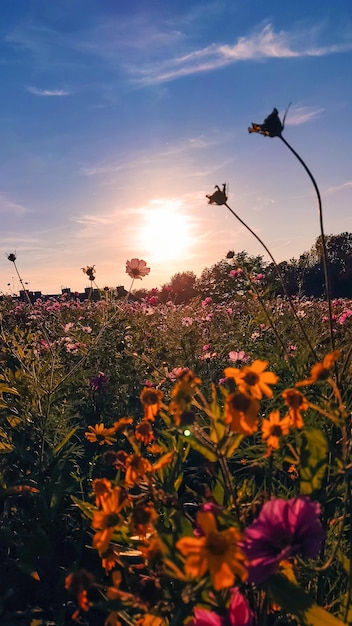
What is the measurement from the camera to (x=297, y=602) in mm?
705

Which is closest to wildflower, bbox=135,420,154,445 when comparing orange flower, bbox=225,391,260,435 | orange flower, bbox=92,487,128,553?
orange flower, bbox=92,487,128,553

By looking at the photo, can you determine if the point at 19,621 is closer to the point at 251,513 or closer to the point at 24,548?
the point at 24,548

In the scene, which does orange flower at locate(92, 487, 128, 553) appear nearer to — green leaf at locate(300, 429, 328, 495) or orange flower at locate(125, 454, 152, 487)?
orange flower at locate(125, 454, 152, 487)

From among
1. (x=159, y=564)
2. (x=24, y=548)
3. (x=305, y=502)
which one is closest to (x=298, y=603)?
(x=305, y=502)

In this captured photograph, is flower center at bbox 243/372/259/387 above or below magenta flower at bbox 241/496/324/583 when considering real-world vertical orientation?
above

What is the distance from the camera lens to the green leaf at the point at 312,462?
2.70 feet

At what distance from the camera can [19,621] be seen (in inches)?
63.2

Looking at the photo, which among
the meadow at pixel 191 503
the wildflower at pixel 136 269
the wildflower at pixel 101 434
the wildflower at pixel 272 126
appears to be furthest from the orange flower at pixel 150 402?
the wildflower at pixel 136 269

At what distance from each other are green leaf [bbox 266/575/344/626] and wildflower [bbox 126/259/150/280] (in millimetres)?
2759

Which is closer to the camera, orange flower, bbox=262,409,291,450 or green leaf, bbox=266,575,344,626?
green leaf, bbox=266,575,344,626

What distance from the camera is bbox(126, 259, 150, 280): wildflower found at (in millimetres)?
3402

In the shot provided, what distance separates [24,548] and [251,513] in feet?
3.51

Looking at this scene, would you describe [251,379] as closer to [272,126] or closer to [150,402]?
[150,402]

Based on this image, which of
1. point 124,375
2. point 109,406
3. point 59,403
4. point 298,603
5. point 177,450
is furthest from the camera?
point 124,375
